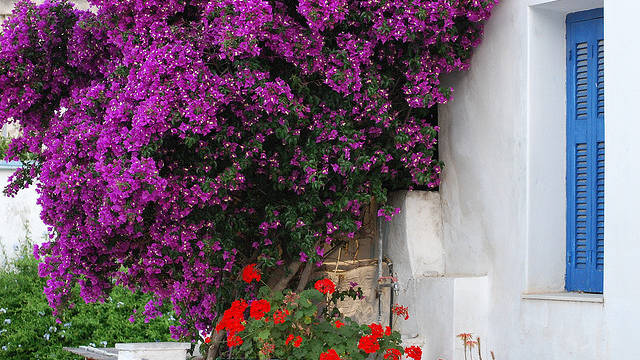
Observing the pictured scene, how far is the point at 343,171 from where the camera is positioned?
18.7ft

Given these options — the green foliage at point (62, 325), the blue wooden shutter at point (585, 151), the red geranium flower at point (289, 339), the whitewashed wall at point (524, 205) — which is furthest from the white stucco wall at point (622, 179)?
the green foliage at point (62, 325)

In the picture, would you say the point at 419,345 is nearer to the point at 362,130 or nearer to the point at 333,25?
the point at 362,130

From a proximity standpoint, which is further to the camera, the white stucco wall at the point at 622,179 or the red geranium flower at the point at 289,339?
the red geranium flower at the point at 289,339

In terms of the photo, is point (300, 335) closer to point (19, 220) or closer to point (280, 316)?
point (280, 316)

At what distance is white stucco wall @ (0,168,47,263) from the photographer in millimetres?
12430

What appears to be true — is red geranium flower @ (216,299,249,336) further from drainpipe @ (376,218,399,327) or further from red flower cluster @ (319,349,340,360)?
drainpipe @ (376,218,399,327)

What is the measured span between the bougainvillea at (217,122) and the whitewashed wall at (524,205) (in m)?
0.26

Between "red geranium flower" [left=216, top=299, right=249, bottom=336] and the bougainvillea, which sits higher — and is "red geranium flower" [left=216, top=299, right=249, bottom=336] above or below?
below

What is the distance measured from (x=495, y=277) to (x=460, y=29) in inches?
69.2

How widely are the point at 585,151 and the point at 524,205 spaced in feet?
1.75

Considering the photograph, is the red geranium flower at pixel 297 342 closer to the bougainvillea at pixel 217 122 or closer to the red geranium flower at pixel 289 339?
the red geranium flower at pixel 289 339

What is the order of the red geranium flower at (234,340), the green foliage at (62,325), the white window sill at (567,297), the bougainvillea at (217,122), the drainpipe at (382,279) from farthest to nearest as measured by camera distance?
1. the green foliage at (62,325)
2. the drainpipe at (382,279)
3. the red geranium flower at (234,340)
4. the bougainvillea at (217,122)
5. the white window sill at (567,297)

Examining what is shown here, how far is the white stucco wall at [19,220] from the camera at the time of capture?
1243 cm

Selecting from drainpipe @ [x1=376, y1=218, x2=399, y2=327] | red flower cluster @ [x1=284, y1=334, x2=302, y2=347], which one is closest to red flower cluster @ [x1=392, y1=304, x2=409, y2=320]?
drainpipe @ [x1=376, y1=218, x2=399, y2=327]
